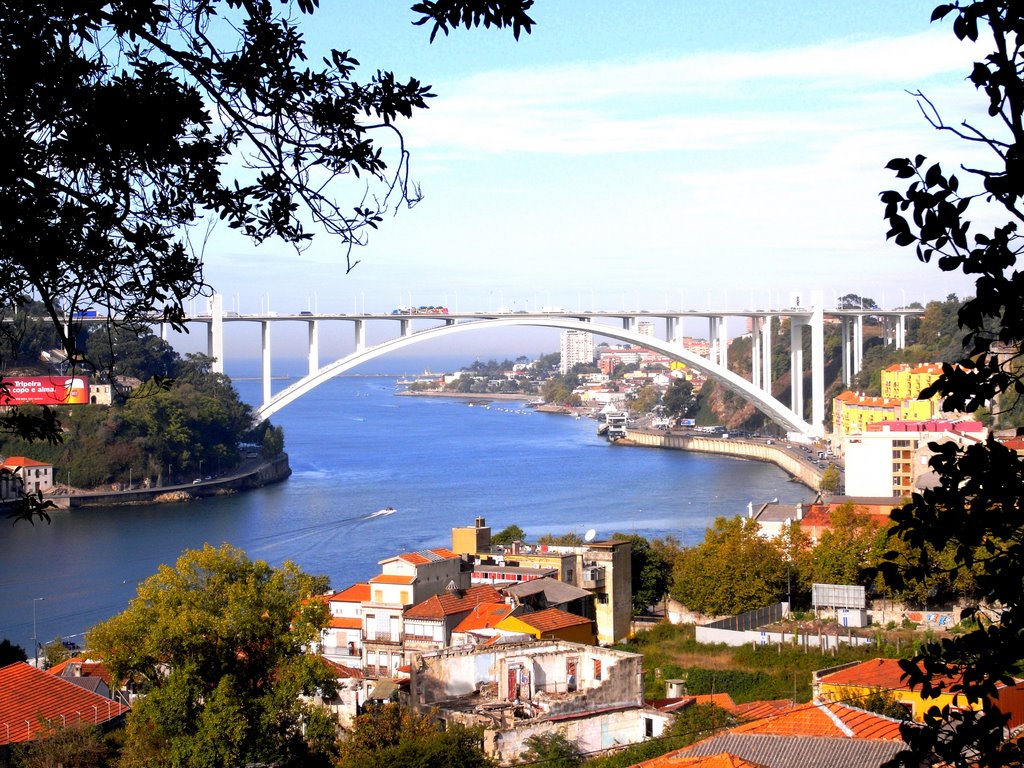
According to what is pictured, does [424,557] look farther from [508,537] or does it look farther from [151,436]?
[151,436]

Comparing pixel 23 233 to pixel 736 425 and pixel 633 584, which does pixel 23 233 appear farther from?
pixel 736 425

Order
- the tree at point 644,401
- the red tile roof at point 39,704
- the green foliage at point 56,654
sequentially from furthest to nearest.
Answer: the tree at point 644,401
the green foliage at point 56,654
the red tile roof at point 39,704

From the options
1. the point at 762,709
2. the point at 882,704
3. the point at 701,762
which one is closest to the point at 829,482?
the point at 762,709

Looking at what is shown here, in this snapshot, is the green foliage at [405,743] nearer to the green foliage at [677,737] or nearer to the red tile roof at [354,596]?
the green foliage at [677,737]

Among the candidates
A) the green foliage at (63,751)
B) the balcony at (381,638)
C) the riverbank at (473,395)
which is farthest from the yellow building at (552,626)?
the riverbank at (473,395)

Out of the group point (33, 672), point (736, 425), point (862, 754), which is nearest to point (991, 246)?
point (862, 754)
